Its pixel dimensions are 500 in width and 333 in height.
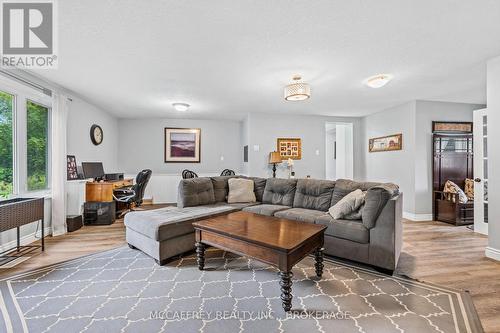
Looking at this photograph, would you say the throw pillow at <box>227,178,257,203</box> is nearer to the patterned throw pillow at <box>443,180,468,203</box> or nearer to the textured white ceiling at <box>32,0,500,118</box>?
the textured white ceiling at <box>32,0,500,118</box>

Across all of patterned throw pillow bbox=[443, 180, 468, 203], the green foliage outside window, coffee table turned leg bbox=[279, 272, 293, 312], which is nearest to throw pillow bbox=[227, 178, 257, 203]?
coffee table turned leg bbox=[279, 272, 293, 312]

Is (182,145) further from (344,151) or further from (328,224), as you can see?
(328,224)

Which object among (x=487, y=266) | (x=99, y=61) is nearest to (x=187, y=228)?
(x=99, y=61)

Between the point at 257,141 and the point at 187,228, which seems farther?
the point at 257,141

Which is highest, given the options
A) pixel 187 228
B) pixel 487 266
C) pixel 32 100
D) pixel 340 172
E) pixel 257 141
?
pixel 32 100

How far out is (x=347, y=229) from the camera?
2518 millimetres

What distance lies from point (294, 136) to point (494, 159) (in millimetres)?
3643

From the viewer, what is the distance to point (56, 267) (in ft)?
8.00

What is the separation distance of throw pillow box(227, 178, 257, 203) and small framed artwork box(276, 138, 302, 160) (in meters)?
1.93

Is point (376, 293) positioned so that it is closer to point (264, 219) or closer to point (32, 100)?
point (264, 219)

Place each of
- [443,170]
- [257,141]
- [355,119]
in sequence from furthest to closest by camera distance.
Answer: [355,119], [257,141], [443,170]

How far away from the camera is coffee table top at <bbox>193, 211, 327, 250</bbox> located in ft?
6.05

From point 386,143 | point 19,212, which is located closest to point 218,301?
point 19,212

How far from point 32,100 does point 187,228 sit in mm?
3120
